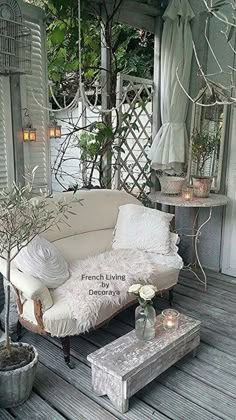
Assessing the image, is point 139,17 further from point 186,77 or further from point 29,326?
point 29,326

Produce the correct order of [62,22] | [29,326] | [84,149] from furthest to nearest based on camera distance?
1. [84,149]
2. [62,22]
3. [29,326]

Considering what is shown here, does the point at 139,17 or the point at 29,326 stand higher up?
the point at 139,17

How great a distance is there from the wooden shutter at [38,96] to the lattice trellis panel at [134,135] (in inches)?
32.8

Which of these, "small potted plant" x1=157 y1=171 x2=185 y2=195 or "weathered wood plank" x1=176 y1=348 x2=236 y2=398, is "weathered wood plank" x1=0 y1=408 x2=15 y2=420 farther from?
"small potted plant" x1=157 y1=171 x2=185 y2=195

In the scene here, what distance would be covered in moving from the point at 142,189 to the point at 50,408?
2540 millimetres

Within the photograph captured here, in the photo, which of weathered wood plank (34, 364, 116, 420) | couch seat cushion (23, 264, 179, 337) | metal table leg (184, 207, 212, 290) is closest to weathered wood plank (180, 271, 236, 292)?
metal table leg (184, 207, 212, 290)

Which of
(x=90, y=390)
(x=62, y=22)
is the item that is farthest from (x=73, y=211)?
(x=62, y=22)

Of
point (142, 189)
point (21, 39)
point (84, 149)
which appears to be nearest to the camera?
point (21, 39)

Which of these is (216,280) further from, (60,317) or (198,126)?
(60,317)

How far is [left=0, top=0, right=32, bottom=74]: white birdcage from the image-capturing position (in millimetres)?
2501

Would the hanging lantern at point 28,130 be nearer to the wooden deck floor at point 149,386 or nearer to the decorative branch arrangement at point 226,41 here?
the decorative branch arrangement at point 226,41

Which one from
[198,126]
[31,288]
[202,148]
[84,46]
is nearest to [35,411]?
[31,288]

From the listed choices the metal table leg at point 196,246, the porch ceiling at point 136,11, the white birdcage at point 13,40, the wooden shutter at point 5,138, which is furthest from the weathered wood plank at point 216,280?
the porch ceiling at point 136,11

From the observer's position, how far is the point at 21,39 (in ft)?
8.73
